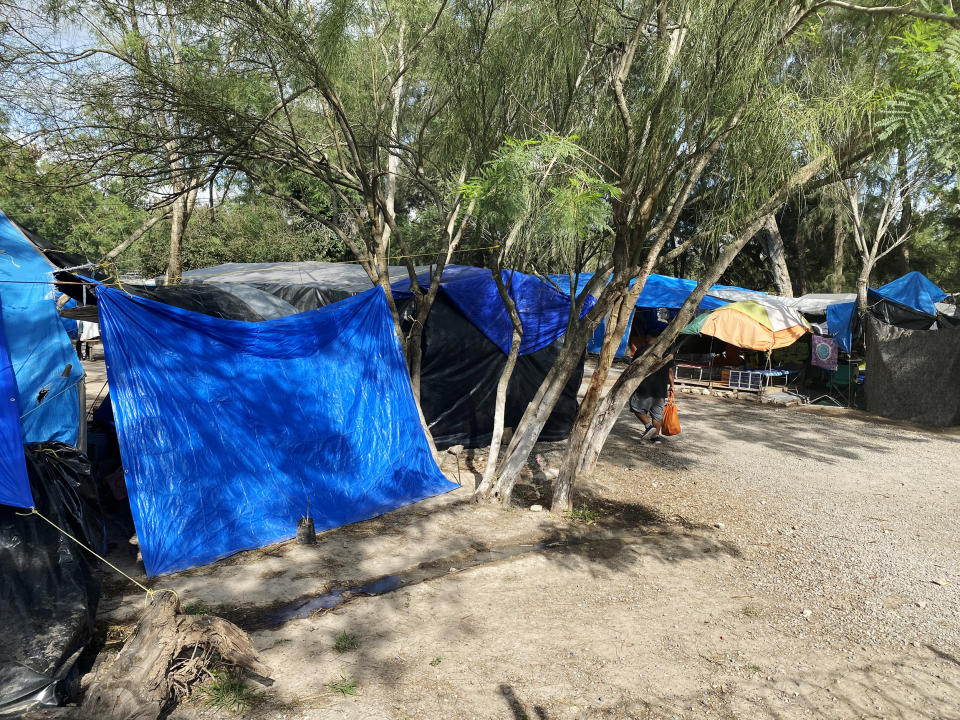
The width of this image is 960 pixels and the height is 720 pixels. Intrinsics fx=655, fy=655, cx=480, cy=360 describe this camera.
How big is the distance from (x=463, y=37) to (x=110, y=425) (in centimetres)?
502

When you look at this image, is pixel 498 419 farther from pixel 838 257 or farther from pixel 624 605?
pixel 838 257

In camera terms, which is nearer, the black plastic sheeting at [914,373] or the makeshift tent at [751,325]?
the black plastic sheeting at [914,373]

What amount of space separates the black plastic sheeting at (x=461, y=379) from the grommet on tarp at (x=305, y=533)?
2.97 m

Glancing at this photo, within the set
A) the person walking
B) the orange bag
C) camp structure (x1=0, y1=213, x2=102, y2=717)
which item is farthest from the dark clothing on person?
camp structure (x1=0, y1=213, x2=102, y2=717)

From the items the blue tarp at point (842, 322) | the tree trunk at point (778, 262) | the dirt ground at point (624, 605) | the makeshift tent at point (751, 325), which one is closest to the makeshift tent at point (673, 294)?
the makeshift tent at point (751, 325)

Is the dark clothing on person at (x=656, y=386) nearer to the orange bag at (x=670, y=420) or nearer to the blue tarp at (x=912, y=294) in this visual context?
the orange bag at (x=670, y=420)

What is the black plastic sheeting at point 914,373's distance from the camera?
11.1 m

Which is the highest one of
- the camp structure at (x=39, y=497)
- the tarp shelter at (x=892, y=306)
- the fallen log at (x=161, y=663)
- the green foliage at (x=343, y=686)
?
the tarp shelter at (x=892, y=306)

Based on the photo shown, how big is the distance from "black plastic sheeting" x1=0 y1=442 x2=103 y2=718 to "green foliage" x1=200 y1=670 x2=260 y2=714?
0.68 metres

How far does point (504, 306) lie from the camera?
328 inches

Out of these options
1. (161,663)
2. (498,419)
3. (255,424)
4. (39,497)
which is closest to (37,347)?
(39,497)

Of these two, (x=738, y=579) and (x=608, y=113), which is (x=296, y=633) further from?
(x=608, y=113)

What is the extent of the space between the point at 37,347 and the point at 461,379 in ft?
15.4

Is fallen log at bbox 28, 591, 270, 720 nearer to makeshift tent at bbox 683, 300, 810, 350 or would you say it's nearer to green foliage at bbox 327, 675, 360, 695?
green foliage at bbox 327, 675, 360, 695
